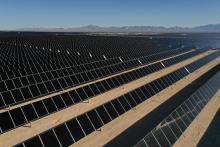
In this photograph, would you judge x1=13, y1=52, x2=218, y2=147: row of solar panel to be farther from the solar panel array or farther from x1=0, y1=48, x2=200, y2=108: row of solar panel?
x1=0, y1=48, x2=200, y2=108: row of solar panel

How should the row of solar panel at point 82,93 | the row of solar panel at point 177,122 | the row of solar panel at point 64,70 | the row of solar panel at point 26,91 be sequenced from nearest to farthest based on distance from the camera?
the row of solar panel at point 177,122
the row of solar panel at point 26,91
the row of solar panel at point 82,93
the row of solar panel at point 64,70

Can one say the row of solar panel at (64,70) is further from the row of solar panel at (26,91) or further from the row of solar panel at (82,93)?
the row of solar panel at (82,93)

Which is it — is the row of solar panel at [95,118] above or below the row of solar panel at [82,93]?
below

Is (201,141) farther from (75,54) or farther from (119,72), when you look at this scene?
(75,54)

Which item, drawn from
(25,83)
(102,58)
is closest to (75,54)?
(102,58)

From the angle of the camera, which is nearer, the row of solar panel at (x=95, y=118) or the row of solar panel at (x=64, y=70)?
the row of solar panel at (x=95, y=118)

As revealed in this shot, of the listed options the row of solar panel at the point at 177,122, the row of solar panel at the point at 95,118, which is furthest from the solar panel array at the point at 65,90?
the row of solar panel at the point at 177,122

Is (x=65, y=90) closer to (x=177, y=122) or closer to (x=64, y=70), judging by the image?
(x=64, y=70)
